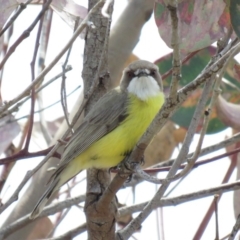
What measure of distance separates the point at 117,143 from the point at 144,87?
1.57 ft

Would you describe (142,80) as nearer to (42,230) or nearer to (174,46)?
(42,230)

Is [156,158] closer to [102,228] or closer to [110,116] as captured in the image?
[110,116]

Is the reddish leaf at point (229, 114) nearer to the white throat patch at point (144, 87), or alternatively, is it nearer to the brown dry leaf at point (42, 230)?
the white throat patch at point (144, 87)

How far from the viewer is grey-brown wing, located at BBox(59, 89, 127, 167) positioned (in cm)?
355

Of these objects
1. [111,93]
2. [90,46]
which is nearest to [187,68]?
[111,93]

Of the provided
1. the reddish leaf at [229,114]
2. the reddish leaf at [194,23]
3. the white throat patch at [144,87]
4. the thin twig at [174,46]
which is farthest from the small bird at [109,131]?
the thin twig at [174,46]

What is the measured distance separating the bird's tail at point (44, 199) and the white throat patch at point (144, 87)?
2.44 ft

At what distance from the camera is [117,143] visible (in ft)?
11.9

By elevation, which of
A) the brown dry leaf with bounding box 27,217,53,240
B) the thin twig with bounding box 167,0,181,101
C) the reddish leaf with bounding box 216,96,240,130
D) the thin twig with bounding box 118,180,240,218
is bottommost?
the thin twig with bounding box 167,0,181,101

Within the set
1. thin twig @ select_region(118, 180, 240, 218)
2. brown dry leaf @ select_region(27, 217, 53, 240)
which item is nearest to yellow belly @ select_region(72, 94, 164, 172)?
thin twig @ select_region(118, 180, 240, 218)

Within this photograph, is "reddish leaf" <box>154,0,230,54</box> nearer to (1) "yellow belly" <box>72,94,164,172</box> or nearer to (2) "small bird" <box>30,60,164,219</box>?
(2) "small bird" <box>30,60,164,219</box>

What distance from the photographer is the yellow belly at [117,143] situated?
360cm

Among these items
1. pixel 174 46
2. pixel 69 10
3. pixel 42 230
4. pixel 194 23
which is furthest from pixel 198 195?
pixel 42 230

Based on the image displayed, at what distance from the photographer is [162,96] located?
12.9 feet
